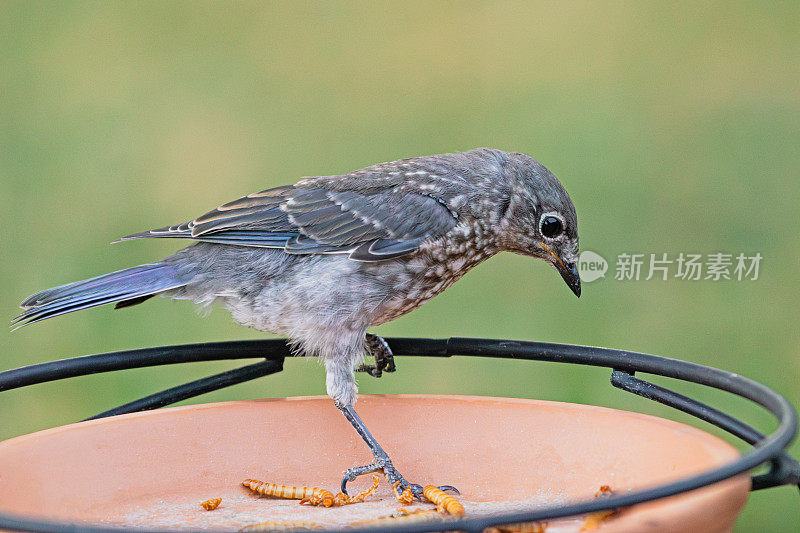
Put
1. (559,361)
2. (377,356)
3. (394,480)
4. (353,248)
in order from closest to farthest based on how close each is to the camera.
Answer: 1. (394,480)
2. (559,361)
3. (353,248)
4. (377,356)

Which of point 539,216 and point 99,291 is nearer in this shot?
point 99,291

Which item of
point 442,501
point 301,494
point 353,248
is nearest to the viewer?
point 442,501

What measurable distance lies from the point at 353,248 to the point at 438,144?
2694mm

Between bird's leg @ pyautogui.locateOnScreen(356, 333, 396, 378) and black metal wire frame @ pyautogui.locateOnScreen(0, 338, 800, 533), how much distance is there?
14 cm

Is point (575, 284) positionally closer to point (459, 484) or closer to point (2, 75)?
point (459, 484)

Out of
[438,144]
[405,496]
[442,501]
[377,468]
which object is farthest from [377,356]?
[438,144]

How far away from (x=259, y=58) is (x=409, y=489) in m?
4.80

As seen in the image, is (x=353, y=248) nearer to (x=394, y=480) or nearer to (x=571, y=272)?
(x=571, y=272)

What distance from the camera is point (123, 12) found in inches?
274

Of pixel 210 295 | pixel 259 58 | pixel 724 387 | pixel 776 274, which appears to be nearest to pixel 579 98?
pixel 776 274

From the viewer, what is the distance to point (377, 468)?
2805 millimetres

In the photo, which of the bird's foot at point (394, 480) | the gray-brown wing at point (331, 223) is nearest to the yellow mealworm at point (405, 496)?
the bird's foot at point (394, 480)

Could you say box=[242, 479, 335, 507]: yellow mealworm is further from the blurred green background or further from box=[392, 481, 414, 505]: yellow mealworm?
the blurred green background

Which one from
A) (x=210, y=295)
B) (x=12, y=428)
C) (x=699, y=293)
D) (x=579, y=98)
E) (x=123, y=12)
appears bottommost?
(x=12, y=428)
